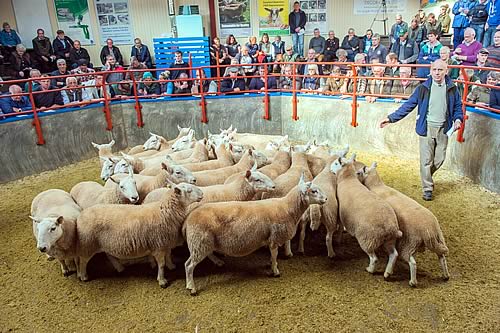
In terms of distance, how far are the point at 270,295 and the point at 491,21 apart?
8.23 m

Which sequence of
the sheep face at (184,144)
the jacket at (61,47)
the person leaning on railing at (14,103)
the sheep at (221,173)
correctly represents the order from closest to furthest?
the sheep at (221,173)
the sheep face at (184,144)
the person leaning on railing at (14,103)
the jacket at (61,47)

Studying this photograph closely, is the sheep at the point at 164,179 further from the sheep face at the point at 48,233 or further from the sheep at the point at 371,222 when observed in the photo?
the sheep at the point at 371,222

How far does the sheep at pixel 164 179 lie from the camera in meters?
4.54

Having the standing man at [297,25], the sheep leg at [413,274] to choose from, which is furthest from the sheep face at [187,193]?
the standing man at [297,25]

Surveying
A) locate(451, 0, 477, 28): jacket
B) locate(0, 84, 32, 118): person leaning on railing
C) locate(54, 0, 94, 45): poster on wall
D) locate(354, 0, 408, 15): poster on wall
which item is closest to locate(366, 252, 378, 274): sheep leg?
locate(0, 84, 32, 118): person leaning on railing

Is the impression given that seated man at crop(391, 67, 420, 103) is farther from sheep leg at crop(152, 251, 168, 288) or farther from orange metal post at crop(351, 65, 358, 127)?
Result: sheep leg at crop(152, 251, 168, 288)

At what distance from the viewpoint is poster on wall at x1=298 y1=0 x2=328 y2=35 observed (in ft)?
43.7

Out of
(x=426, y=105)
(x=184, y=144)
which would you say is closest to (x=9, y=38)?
(x=184, y=144)

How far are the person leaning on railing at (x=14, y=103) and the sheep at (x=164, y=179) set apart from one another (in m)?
4.17

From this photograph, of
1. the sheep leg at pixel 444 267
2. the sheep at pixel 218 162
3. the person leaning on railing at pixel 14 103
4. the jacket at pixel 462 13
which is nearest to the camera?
the sheep leg at pixel 444 267

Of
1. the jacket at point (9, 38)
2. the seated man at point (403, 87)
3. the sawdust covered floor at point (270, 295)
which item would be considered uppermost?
the jacket at point (9, 38)

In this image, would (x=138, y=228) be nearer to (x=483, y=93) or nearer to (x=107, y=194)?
(x=107, y=194)

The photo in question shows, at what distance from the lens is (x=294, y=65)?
8797 millimetres

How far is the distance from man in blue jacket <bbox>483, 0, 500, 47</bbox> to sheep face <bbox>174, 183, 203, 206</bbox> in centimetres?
803
